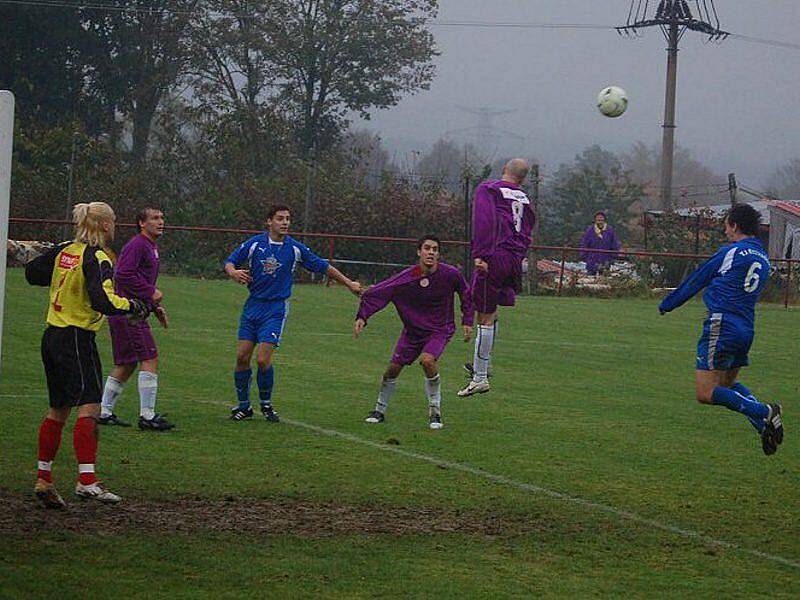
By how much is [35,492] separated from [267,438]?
307 cm

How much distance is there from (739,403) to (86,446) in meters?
4.58

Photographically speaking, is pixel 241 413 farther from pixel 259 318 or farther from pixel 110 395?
pixel 110 395

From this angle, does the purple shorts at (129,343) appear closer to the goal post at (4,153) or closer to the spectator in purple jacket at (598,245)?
the goal post at (4,153)

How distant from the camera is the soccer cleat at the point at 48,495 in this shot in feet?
25.3

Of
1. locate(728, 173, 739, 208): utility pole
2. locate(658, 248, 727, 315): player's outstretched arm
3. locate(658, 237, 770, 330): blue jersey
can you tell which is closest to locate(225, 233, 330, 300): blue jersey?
locate(658, 248, 727, 315): player's outstretched arm

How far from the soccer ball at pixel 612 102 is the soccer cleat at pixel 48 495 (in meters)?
19.3

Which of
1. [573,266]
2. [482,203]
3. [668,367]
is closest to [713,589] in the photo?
[482,203]

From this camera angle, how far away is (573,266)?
3253 centimetres

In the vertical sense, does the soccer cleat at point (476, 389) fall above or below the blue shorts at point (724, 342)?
below

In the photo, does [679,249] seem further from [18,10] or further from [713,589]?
[713,589]

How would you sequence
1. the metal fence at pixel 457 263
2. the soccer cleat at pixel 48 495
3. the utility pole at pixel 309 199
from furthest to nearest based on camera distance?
1. the utility pole at pixel 309 199
2. the metal fence at pixel 457 263
3. the soccer cleat at pixel 48 495

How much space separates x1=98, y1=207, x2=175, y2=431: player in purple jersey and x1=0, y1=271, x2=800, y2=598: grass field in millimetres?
352

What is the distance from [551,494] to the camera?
8852 mm

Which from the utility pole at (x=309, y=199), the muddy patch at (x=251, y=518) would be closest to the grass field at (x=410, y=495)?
the muddy patch at (x=251, y=518)
